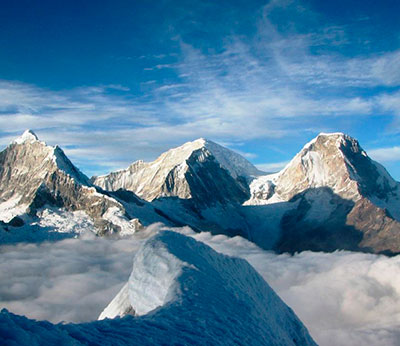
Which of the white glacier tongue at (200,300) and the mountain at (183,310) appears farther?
the white glacier tongue at (200,300)

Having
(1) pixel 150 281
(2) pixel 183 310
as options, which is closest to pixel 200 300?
(2) pixel 183 310

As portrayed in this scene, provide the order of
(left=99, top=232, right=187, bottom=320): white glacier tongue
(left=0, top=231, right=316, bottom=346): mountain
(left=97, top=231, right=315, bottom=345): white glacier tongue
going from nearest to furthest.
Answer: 1. (left=0, top=231, right=316, bottom=346): mountain
2. (left=97, top=231, right=315, bottom=345): white glacier tongue
3. (left=99, top=232, right=187, bottom=320): white glacier tongue

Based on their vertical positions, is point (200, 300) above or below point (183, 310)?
above

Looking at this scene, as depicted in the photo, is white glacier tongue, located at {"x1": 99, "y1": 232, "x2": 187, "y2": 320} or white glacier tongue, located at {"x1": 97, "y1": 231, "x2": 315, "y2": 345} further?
white glacier tongue, located at {"x1": 99, "y1": 232, "x2": 187, "y2": 320}

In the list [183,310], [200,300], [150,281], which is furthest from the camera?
[150,281]

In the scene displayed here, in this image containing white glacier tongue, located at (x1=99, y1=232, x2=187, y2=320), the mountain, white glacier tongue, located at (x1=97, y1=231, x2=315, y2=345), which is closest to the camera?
the mountain

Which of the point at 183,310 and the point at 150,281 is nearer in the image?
the point at 183,310

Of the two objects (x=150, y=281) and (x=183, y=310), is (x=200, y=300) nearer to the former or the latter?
(x=183, y=310)
